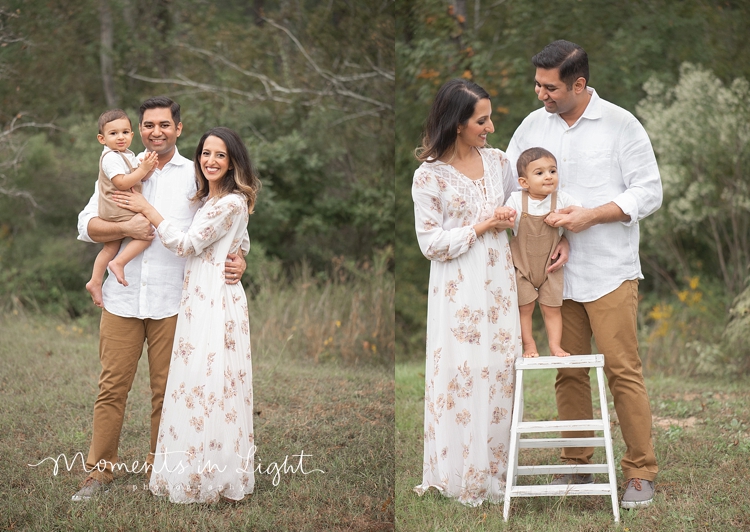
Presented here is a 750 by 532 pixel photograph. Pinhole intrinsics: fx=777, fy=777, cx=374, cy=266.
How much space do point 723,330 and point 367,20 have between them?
5.09 meters

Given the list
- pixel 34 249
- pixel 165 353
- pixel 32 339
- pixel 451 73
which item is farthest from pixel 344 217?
pixel 165 353

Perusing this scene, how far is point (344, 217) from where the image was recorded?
9.55m

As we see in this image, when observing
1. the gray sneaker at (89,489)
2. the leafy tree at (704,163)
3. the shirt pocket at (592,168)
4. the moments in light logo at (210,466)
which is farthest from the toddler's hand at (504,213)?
the leafy tree at (704,163)

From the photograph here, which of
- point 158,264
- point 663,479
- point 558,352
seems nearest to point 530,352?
point 558,352

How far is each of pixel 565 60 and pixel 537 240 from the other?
2.78 ft

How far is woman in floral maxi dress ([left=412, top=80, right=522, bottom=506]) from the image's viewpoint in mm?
3619

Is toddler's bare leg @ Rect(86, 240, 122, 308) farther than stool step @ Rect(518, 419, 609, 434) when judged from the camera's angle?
Yes

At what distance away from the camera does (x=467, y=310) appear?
364 centimetres

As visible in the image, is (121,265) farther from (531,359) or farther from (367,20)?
(367,20)

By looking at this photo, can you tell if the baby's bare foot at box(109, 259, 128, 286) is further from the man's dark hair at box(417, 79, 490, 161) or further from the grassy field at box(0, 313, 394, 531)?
the man's dark hair at box(417, 79, 490, 161)

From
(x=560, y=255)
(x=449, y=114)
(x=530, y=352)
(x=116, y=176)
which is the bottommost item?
(x=530, y=352)

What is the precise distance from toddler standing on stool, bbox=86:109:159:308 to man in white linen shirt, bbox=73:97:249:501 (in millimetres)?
68

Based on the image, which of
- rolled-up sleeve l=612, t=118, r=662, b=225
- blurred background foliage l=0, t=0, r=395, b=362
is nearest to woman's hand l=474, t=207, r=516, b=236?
rolled-up sleeve l=612, t=118, r=662, b=225

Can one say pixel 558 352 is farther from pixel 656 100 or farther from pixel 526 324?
pixel 656 100
